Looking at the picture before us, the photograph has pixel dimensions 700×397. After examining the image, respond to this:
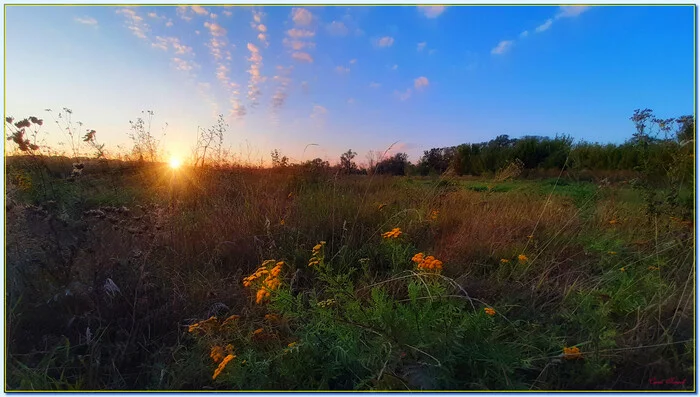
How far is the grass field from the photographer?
4.81 ft

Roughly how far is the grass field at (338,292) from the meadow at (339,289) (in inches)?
0.4

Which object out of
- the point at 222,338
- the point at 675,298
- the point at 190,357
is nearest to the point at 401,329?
the point at 222,338

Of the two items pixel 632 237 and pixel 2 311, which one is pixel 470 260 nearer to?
pixel 632 237

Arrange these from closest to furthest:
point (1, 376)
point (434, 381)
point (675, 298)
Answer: point (434, 381)
point (1, 376)
point (675, 298)

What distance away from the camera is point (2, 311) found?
1657mm

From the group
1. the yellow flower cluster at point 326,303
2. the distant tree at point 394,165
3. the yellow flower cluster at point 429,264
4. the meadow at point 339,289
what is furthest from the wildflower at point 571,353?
the distant tree at point 394,165

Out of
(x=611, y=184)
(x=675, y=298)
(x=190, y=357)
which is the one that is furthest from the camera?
(x=611, y=184)

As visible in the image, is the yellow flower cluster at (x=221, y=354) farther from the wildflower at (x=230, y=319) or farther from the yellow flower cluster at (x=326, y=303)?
the yellow flower cluster at (x=326, y=303)

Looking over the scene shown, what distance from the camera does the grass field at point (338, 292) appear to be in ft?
4.81

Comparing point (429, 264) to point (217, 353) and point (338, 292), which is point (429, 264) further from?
point (217, 353)

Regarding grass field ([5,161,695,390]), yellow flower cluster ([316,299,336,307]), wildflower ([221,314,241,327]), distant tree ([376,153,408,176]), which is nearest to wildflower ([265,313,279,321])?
grass field ([5,161,695,390])

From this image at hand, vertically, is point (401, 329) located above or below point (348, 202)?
below

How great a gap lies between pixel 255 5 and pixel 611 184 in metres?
3.40

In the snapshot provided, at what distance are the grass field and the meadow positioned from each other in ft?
0.04
